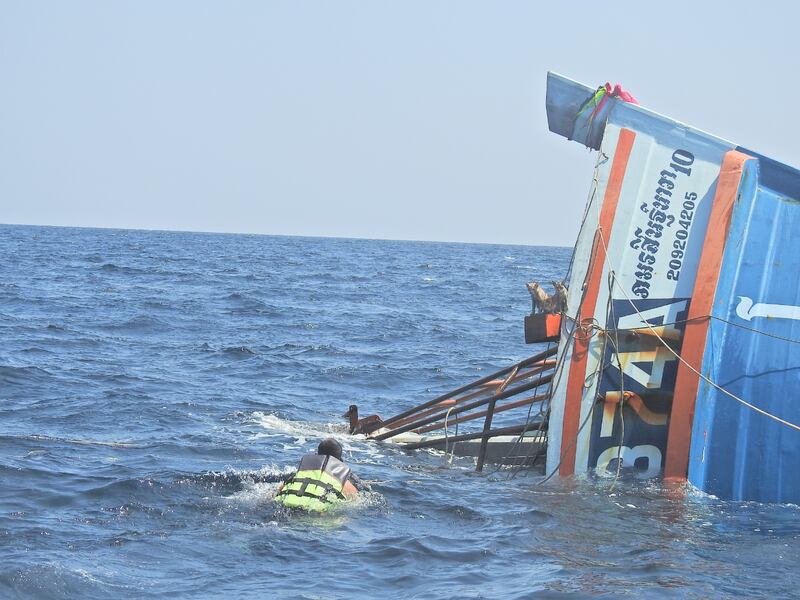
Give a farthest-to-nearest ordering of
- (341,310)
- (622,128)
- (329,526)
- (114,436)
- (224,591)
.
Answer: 1. (341,310)
2. (114,436)
3. (622,128)
4. (329,526)
5. (224,591)

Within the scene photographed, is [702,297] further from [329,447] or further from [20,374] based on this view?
[20,374]

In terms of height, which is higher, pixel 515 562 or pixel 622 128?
pixel 622 128

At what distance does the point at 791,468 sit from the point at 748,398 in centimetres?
78

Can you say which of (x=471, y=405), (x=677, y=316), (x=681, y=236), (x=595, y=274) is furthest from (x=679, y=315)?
(x=471, y=405)

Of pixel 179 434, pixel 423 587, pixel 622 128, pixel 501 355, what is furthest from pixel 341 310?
pixel 423 587

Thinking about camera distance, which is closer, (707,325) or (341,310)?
(707,325)


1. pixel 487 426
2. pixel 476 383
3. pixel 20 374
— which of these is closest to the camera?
pixel 487 426

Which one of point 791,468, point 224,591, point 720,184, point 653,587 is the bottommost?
point 224,591

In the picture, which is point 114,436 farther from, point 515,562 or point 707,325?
point 707,325

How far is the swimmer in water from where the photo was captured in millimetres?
9398

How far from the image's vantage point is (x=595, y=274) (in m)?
9.95

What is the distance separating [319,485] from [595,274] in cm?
332

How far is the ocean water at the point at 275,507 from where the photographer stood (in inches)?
303

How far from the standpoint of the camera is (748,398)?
30.8 ft
